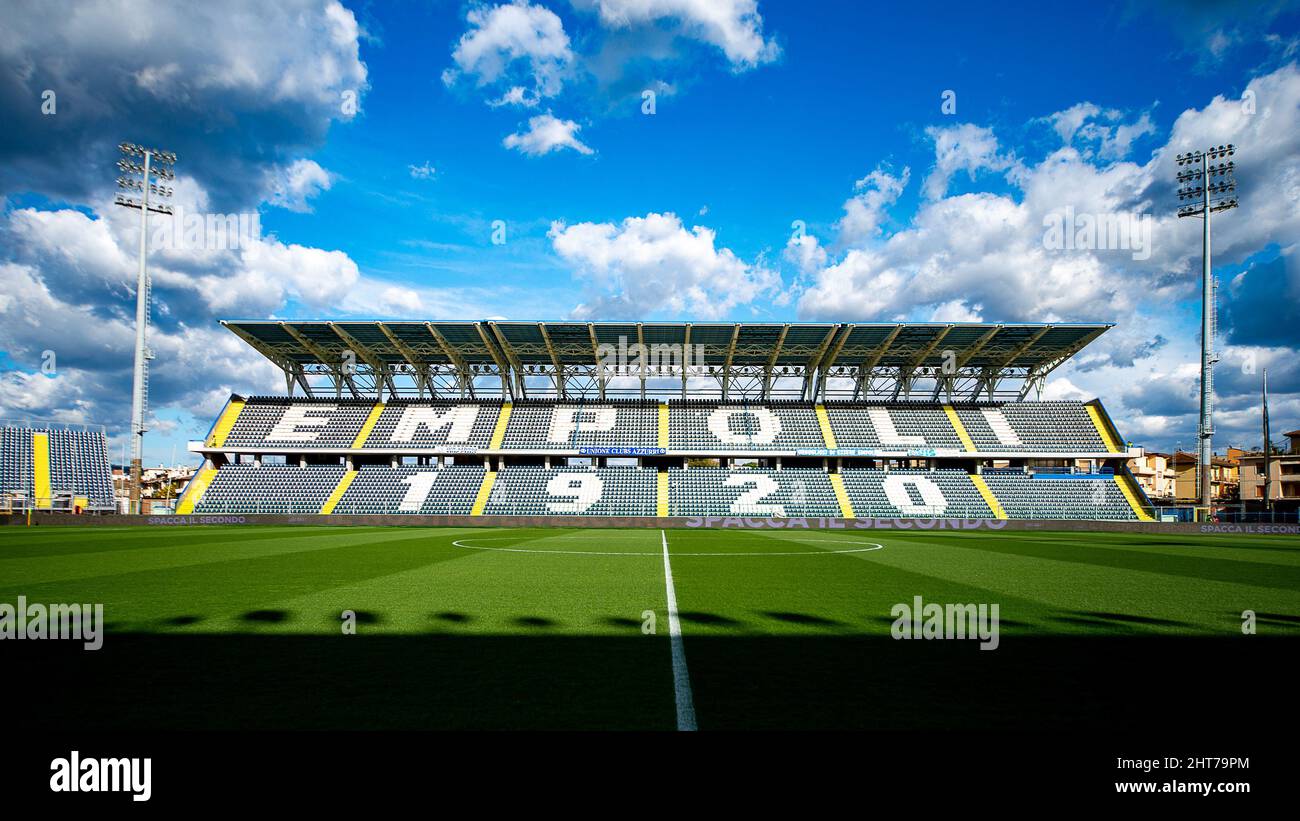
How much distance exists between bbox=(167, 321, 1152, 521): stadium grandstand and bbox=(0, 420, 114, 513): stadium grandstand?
9.50 m

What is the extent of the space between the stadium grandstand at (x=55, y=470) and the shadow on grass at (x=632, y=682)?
1994 inches

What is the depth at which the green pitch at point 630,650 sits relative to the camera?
4.85m

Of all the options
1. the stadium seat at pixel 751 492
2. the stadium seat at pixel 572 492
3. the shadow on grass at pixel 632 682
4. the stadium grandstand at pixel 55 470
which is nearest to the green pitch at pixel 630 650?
the shadow on grass at pixel 632 682

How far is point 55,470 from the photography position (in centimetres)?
4731

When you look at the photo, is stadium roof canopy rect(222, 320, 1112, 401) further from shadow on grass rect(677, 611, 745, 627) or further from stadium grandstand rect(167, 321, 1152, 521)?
shadow on grass rect(677, 611, 745, 627)

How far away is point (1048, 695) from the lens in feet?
17.4

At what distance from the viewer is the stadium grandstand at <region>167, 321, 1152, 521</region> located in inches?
1678

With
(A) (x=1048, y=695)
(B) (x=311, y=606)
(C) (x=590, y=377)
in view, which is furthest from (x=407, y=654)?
(C) (x=590, y=377)

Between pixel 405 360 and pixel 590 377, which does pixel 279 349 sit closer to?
pixel 405 360

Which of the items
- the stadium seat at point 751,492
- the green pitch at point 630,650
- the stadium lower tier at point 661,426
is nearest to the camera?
the green pitch at point 630,650

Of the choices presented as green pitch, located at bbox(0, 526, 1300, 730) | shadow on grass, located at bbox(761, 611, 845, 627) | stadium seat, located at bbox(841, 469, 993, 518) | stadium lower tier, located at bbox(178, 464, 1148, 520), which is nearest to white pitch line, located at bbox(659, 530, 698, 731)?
green pitch, located at bbox(0, 526, 1300, 730)

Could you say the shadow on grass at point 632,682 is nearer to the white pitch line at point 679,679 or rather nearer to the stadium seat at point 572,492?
the white pitch line at point 679,679

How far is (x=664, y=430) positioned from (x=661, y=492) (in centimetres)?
618
